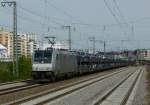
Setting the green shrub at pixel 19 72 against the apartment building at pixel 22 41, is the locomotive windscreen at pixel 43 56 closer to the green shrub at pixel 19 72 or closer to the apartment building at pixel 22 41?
the green shrub at pixel 19 72

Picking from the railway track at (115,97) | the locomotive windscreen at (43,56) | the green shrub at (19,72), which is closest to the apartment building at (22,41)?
the green shrub at (19,72)

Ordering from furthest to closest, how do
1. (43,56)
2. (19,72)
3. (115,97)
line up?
(19,72)
(43,56)
(115,97)

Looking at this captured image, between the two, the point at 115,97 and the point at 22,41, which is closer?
the point at 115,97

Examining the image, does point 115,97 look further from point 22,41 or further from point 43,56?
point 22,41

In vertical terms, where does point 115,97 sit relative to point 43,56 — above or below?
below

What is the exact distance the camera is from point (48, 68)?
125ft

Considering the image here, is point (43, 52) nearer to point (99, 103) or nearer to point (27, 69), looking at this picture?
point (27, 69)

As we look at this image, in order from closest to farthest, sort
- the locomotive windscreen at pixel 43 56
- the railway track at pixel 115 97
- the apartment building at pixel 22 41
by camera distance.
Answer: the railway track at pixel 115 97 < the locomotive windscreen at pixel 43 56 < the apartment building at pixel 22 41

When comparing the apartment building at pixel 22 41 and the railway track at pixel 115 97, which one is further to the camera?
the apartment building at pixel 22 41

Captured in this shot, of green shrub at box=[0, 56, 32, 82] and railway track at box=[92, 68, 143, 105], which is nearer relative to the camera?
railway track at box=[92, 68, 143, 105]

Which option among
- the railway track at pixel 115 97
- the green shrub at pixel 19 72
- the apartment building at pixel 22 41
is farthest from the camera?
the apartment building at pixel 22 41

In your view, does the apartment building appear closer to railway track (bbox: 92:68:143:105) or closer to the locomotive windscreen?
the locomotive windscreen

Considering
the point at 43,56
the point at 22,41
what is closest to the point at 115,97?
the point at 43,56

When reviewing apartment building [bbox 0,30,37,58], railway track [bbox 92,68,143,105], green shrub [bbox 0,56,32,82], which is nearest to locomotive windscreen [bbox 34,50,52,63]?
green shrub [bbox 0,56,32,82]
